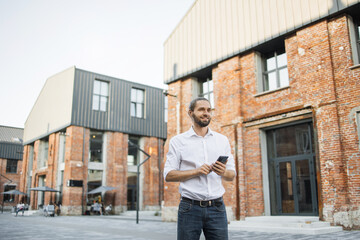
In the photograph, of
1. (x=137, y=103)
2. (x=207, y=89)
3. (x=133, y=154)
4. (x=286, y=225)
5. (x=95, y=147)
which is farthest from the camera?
(x=137, y=103)

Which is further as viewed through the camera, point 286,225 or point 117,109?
point 117,109

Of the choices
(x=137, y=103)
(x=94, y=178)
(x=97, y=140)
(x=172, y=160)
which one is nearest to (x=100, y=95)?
(x=137, y=103)

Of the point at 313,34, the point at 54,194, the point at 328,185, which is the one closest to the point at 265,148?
the point at 328,185

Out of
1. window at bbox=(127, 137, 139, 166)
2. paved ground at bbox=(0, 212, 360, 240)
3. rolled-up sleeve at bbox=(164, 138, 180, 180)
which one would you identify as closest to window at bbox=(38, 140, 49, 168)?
window at bbox=(127, 137, 139, 166)

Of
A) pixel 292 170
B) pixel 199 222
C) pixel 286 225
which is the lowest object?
pixel 286 225

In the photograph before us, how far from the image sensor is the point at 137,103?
32.3 metres

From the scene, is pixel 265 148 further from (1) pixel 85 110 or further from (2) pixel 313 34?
(1) pixel 85 110

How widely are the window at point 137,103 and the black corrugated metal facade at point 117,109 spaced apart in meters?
0.40

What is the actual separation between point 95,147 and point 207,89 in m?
15.0

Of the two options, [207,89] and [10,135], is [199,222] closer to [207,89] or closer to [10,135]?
[207,89]

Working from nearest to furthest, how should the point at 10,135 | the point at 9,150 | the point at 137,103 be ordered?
the point at 137,103 → the point at 9,150 → the point at 10,135

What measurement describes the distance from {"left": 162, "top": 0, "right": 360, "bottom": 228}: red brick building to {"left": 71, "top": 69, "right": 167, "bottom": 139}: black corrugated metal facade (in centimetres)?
1328

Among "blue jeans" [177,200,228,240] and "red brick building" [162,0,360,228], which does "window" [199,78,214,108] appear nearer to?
"red brick building" [162,0,360,228]

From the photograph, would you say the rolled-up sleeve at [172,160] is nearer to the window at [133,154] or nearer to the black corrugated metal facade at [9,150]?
the window at [133,154]
